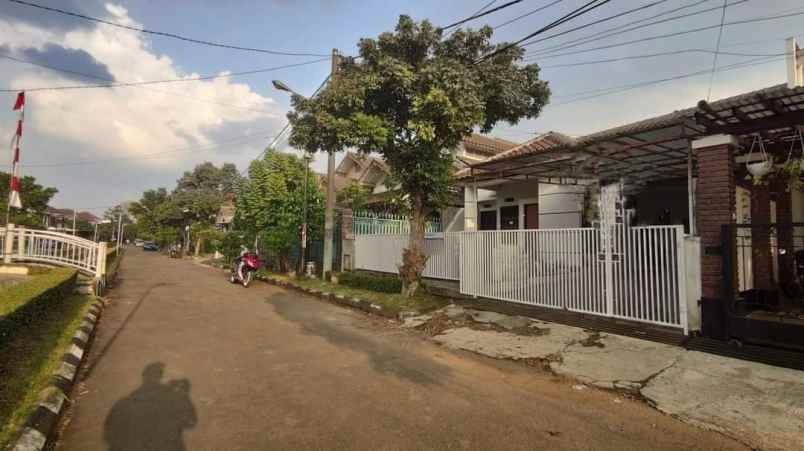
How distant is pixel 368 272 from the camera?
12.9 m

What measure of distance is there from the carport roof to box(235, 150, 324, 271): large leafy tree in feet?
24.1

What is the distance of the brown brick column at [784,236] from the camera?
707 cm

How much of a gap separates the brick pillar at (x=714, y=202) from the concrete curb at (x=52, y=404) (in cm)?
750

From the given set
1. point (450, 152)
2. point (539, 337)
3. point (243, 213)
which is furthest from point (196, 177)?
point (539, 337)

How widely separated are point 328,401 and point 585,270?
4957 millimetres

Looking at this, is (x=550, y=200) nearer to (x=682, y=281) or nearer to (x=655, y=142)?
(x=655, y=142)

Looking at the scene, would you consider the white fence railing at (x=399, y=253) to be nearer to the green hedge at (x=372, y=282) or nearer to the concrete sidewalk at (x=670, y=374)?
the green hedge at (x=372, y=282)

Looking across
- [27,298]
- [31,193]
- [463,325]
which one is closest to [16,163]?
[27,298]

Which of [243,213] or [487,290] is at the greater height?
[243,213]

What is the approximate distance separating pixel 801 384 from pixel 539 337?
2.97 metres

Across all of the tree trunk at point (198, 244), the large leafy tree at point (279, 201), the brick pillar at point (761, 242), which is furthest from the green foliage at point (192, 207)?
the brick pillar at point (761, 242)

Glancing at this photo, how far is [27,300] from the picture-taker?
5.40m

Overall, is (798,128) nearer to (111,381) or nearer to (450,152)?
(450,152)

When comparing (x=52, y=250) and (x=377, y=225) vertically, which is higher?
(x=377, y=225)
